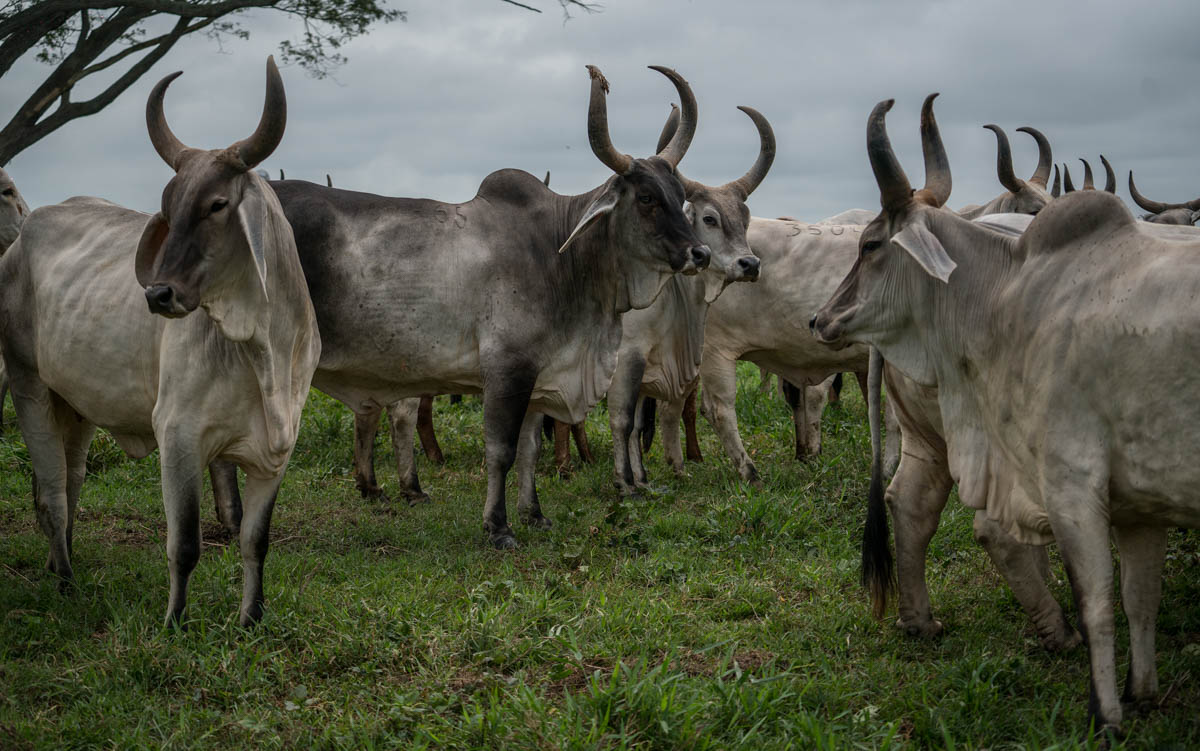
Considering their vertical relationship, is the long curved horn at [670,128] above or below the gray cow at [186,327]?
above

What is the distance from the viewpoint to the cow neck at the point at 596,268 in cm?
676

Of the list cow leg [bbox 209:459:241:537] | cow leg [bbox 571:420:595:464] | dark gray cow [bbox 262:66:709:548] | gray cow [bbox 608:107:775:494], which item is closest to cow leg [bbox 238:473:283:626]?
cow leg [bbox 209:459:241:537]

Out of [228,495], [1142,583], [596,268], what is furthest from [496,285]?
[1142,583]

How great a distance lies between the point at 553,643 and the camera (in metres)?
4.42

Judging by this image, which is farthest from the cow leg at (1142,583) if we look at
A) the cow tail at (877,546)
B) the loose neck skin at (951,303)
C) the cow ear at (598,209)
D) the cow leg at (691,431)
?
the cow leg at (691,431)

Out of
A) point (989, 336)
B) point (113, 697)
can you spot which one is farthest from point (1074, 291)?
point (113, 697)

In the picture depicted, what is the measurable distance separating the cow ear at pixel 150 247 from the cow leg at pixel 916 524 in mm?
3045

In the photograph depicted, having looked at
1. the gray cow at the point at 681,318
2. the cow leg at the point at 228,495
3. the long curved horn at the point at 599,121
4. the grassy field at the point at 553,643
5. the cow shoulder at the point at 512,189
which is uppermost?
the long curved horn at the point at 599,121

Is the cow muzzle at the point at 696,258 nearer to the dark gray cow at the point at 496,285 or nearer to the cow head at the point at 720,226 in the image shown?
the dark gray cow at the point at 496,285

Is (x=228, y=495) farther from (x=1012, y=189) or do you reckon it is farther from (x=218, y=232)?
(x=1012, y=189)

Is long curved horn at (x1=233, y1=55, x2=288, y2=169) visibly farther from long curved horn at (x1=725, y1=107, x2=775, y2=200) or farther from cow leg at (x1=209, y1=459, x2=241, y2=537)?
long curved horn at (x1=725, y1=107, x2=775, y2=200)

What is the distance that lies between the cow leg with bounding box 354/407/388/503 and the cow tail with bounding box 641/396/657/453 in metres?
2.17

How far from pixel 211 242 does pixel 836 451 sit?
555cm

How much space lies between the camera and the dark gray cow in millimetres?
6449
